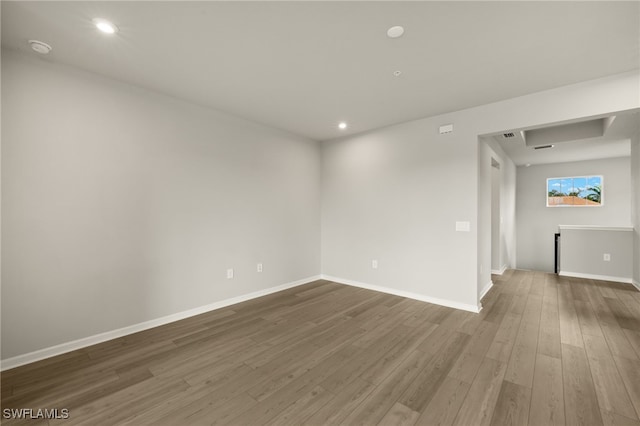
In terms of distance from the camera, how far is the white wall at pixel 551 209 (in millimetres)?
6629

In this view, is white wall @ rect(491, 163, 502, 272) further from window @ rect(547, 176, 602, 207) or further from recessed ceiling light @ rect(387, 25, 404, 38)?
recessed ceiling light @ rect(387, 25, 404, 38)

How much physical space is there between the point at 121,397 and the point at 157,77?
288cm

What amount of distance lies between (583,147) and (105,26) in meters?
8.17

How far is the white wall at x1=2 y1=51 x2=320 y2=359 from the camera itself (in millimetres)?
2254

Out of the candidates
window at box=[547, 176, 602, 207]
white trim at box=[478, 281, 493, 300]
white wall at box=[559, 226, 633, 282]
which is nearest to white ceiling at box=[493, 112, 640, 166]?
window at box=[547, 176, 602, 207]

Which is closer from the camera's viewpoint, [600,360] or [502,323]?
[600,360]

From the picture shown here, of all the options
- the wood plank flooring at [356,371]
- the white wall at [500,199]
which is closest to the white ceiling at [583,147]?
the white wall at [500,199]

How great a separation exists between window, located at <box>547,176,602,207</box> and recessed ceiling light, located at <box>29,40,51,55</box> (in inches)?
410

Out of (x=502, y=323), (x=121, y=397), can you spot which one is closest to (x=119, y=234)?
(x=121, y=397)

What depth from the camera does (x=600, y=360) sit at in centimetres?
228

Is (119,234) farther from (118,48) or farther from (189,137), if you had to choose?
(118,48)

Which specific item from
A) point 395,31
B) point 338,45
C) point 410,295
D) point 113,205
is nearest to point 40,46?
point 113,205

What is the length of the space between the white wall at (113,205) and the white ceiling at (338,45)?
13.7 inches

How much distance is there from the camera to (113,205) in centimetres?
271
